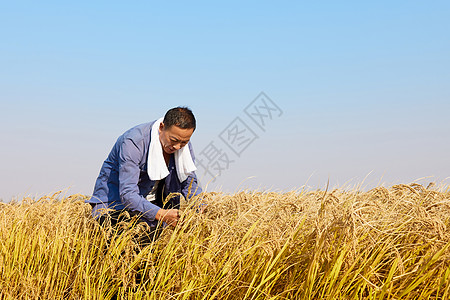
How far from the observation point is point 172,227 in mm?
3811

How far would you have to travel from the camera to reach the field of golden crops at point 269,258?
104 inches

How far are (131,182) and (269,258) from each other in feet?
4.99

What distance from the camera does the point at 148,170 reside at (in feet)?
12.9

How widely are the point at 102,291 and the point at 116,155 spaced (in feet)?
4.32

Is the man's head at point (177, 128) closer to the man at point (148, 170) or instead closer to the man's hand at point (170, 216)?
the man at point (148, 170)

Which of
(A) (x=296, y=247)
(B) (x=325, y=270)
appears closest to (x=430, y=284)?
(B) (x=325, y=270)

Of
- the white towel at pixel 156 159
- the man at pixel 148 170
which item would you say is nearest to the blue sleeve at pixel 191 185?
the man at pixel 148 170

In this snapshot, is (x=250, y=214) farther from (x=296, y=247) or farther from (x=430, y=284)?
(x=430, y=284)

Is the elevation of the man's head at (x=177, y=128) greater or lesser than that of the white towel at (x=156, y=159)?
greater

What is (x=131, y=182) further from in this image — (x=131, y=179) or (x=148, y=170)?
(x=148, y=170)

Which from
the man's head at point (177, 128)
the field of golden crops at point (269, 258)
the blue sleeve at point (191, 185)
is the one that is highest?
the man's head at point (177, 128)

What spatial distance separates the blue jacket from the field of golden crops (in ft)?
0.74

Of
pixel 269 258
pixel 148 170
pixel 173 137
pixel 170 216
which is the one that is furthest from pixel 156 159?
pixel 269 258

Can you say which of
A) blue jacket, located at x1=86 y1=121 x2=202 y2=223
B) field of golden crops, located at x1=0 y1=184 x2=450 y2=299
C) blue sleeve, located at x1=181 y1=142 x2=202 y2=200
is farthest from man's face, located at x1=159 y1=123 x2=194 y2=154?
field of golden crops, located at x1=0 y1=184 x2=450 y2=299
